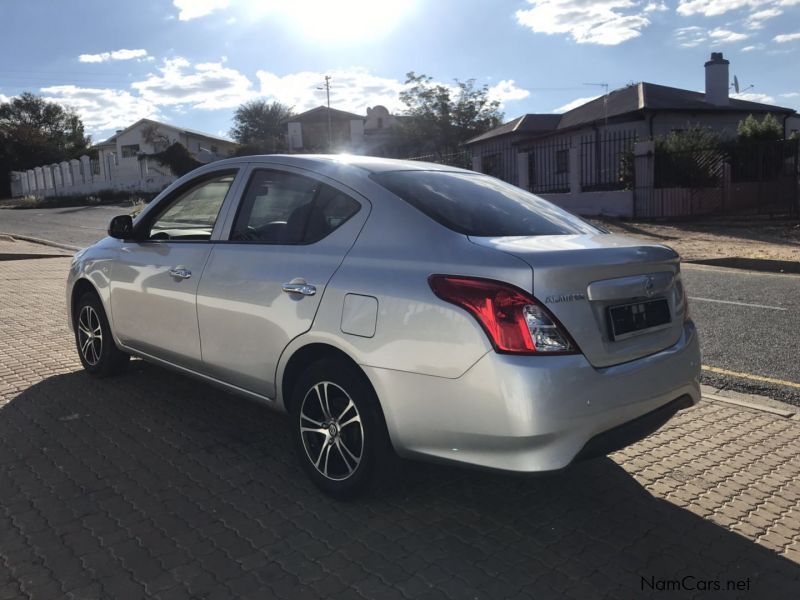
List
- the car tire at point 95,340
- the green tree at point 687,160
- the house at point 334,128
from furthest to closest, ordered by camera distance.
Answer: the house at point 334,128, the green tree at point 687,160, the car tire at point 95,340

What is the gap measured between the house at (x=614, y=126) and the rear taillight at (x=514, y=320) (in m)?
21.2

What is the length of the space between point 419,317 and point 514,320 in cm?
41

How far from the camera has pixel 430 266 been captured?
3.05 m

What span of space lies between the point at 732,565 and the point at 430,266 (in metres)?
1.78

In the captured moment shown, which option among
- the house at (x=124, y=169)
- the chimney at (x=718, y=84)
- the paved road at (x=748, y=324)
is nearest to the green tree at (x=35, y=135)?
the house at (x=124, y=169)

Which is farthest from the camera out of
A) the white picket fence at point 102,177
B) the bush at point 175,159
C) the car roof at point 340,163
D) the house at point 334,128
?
the house at point 334,128

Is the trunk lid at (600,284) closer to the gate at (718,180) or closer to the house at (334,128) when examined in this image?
the gate at (718,180)

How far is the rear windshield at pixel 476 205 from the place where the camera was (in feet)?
11.1

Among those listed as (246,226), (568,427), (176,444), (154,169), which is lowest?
(176,444)

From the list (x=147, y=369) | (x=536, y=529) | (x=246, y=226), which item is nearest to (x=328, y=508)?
(x=536, y=529)

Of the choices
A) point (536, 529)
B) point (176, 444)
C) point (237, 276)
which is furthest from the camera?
point (176, 444)

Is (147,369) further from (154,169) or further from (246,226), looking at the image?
(154,169)

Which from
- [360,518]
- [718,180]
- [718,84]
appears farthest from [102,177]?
[360,518]

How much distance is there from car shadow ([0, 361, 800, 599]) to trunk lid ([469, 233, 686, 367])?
856 mm
